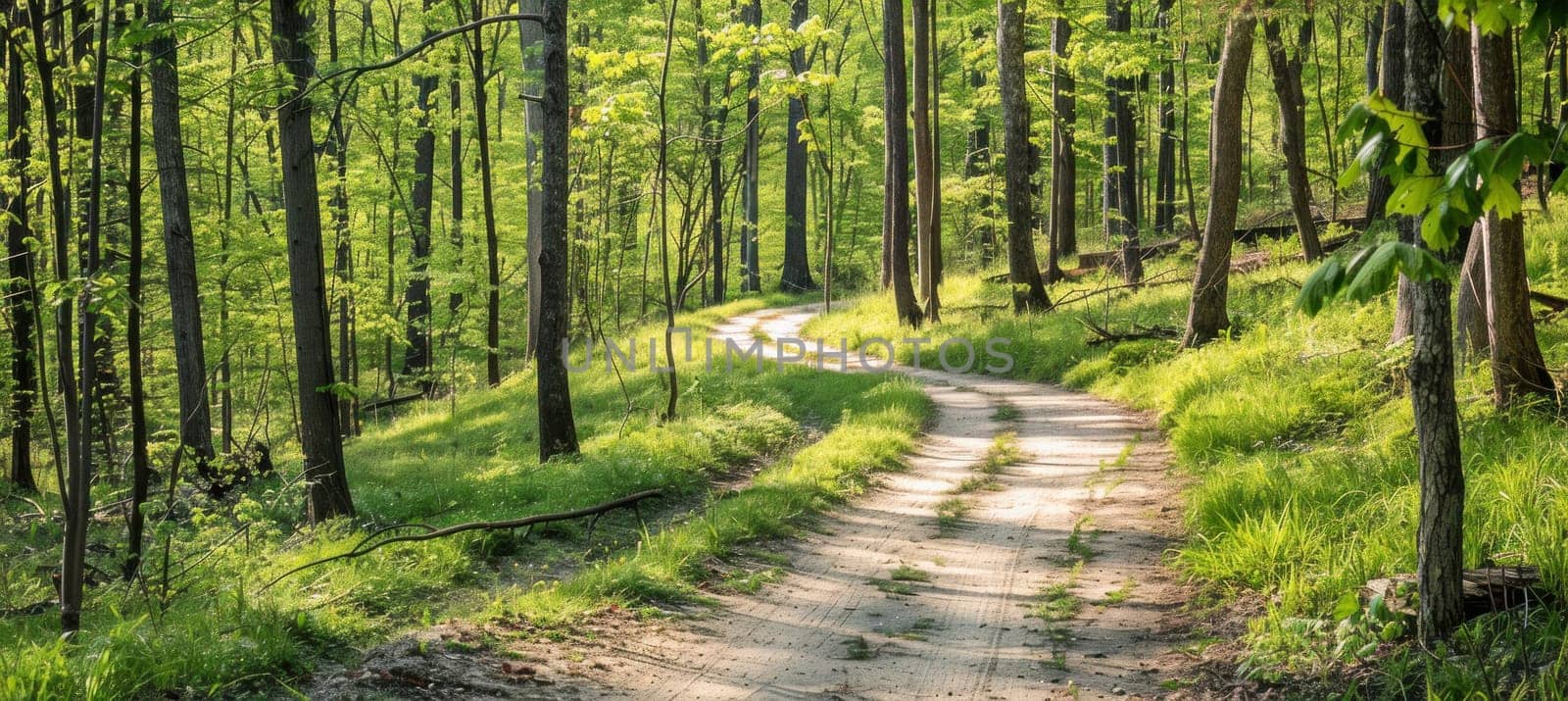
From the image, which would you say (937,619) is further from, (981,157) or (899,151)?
(981,157)

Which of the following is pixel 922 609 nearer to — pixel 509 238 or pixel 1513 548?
pixel 1513 548

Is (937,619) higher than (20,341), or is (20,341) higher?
(20,341)

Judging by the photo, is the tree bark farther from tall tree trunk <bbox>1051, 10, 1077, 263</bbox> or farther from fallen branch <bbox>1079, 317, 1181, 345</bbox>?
tall tree trunk <bbox>1051, 10, 1077, 263</bbox>

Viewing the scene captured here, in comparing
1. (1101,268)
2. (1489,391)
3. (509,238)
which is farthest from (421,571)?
(509,238)

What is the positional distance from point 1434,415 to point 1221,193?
30.4 ft

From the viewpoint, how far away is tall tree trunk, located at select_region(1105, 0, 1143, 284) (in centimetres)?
2002

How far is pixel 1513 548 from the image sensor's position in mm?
4918

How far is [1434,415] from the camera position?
162 inches

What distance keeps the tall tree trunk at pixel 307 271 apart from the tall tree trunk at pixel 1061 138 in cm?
1317

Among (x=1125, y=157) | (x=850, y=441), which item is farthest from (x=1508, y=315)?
(x=1125, y=157)

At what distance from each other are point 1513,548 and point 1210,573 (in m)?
1.54

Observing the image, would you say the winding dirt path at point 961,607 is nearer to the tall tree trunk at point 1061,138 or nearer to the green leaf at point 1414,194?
the green leaf at point 1414,194

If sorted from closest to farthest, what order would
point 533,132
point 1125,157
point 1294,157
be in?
point 1294,157 < point 533,132 < point 1125,157

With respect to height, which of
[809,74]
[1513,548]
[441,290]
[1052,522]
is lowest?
[1052,522]
